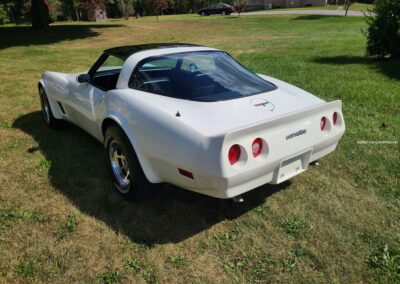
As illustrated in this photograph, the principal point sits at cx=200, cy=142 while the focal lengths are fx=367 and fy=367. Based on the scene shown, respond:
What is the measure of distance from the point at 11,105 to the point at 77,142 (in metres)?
2.72

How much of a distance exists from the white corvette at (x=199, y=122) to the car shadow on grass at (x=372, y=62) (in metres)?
5.70

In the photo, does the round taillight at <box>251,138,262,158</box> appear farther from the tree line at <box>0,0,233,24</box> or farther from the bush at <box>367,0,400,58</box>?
the tree line at <box>0,0,233,24</box>

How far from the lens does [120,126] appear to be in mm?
3336

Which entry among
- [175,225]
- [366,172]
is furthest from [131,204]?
[366,172]

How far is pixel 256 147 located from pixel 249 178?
24 cm

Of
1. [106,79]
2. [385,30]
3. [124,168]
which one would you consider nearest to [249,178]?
[124,168]

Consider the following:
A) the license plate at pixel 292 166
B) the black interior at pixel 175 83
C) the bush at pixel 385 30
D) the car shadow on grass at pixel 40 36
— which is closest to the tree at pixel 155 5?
the car shadow on grass at pixel 40 36

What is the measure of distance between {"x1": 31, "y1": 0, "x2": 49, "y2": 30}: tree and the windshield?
18427 millimetres

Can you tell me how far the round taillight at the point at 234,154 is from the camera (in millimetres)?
2656

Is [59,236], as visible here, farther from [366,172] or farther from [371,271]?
[366,172]

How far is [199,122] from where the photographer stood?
110 inches

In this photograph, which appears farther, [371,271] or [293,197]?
[293,197]

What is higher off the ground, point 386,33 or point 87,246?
point 386,33

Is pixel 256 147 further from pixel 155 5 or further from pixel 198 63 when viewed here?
pixel 155 5
